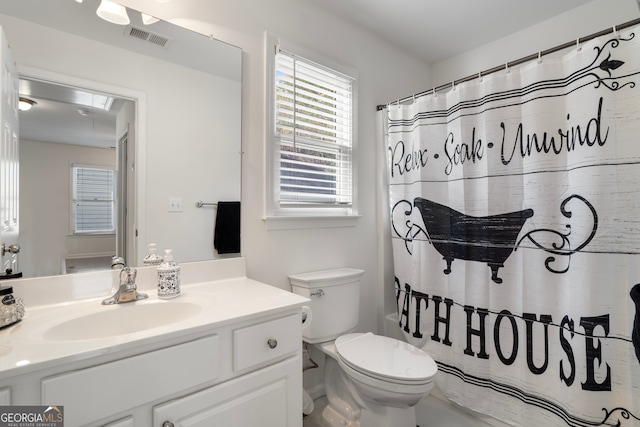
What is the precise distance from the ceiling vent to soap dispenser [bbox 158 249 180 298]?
96cm

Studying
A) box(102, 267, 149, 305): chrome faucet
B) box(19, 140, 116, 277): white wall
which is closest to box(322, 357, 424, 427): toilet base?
box(102, 267, 149, 305): chrome faucet

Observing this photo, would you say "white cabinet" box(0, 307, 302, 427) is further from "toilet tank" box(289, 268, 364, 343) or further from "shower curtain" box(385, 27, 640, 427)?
"shower curtain" box(385, 27, 640, 427)

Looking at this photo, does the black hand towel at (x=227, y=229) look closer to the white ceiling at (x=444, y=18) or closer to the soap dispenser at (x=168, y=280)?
the soap dispenser at (x=168, y=280)

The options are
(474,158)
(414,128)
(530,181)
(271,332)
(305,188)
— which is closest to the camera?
(271,332)

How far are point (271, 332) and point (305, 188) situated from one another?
963 mm

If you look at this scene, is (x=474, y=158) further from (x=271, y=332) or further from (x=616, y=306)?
(x=271, y=332)

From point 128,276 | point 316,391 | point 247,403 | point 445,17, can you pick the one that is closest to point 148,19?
point 128,276

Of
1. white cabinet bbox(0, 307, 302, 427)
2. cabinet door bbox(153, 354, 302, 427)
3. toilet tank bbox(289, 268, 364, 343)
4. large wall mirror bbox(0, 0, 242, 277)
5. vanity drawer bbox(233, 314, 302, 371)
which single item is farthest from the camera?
toilet tank bbox(289, 268, 364, 343)

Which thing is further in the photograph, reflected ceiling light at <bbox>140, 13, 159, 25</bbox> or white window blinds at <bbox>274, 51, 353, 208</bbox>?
white window blinds at <bbox>274, 51, 353, 208</bbox>

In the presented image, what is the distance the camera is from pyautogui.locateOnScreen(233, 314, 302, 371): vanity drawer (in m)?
0.96

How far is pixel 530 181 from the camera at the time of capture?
1459 mm

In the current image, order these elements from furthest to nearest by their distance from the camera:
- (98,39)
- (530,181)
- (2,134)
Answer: (530,181) < (98,39) < (2,134)

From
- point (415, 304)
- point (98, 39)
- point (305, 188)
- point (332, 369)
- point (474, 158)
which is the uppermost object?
point (98, 39)

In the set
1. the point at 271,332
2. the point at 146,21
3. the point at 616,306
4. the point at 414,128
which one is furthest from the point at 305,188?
the point at 616,306
